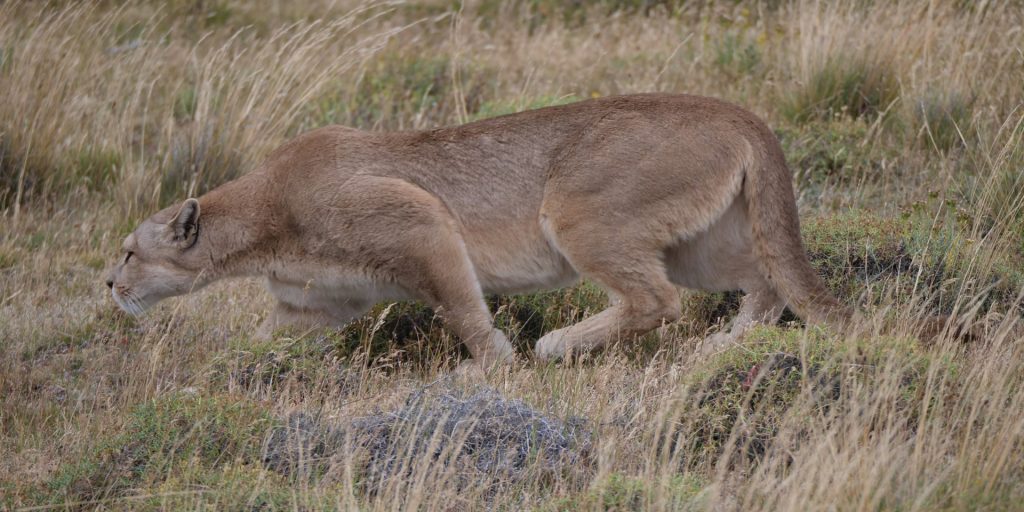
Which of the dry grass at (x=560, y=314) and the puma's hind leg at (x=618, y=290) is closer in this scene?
the dry grass at (x=560, y=314)

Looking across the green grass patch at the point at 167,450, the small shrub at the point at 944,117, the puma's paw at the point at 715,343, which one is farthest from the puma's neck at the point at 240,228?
the small shrub at the point at 944,117

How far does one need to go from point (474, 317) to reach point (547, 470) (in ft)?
5.59

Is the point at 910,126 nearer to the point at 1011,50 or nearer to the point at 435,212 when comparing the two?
the point at 1011,50

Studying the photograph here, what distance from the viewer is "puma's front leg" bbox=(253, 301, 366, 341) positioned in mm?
6711

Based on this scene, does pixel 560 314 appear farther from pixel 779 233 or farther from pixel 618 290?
pixel 779 233

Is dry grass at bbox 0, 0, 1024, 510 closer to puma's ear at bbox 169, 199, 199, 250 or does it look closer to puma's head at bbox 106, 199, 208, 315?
puma's head at bbox 106, 199, 208, 315

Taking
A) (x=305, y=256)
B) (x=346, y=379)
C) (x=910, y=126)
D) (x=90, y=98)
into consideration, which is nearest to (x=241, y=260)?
(x=305, y=256)

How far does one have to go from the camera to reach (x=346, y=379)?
234 inches

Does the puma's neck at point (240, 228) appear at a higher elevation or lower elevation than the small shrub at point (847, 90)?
higher

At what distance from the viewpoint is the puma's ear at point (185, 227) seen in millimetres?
6648

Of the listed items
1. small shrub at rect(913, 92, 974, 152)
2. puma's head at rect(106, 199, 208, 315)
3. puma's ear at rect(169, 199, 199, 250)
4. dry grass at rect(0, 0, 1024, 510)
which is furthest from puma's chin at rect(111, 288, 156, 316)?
small shrub at rect(913, 92, 974, 152)

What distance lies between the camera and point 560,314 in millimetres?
7039

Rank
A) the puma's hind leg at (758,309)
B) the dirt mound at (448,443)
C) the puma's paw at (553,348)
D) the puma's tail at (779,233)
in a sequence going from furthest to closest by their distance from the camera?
1. the puma's hind leg at (758,309)
2. the puma's paw at (553,348)
3. the puma's tail at (779,233)
4. the dirt mound at (448,443)

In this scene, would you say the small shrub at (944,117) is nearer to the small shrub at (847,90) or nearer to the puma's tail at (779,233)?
the small shrub at (847,90)
